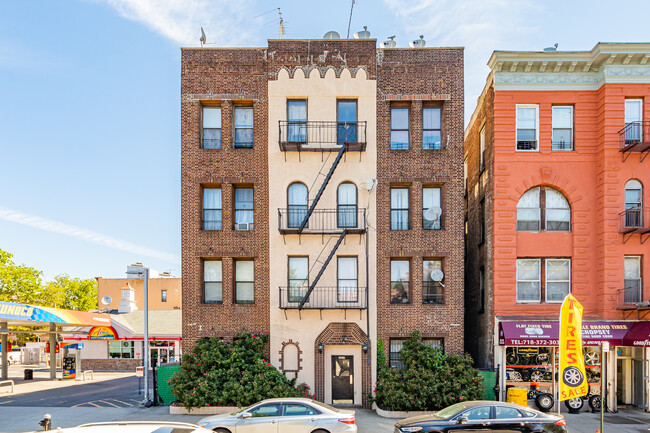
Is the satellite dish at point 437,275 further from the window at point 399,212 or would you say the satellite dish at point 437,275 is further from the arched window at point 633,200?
the arched window at point 633,200

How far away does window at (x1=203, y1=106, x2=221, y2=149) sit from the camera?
19.1m

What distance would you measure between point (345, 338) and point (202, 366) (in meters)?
5.67

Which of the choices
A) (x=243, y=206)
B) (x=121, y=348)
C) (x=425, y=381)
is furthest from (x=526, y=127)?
(x=121, y=348)

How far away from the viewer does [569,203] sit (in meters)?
18.9

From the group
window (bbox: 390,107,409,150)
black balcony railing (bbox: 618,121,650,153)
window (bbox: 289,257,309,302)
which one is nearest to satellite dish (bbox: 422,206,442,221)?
window (bbox: 390,107,409,150)

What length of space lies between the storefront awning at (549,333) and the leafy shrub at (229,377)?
26.9 ft

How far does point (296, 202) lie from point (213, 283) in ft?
16.3

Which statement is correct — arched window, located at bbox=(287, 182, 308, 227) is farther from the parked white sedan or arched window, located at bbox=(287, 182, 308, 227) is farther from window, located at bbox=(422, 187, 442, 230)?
the parked white sedan

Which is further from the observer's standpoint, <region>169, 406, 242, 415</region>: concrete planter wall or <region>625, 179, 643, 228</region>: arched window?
<region>625, 179, 643, 228</region>: arched window

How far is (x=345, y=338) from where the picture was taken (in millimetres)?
17688

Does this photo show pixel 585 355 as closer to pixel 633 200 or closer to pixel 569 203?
pixel 569 203

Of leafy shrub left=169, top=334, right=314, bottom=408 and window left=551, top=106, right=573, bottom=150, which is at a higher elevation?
window left=551, top=106, right=573, bottom=150

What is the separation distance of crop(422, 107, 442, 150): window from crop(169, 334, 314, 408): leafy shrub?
10806 mm

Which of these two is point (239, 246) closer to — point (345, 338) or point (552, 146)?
point (345, 338)
